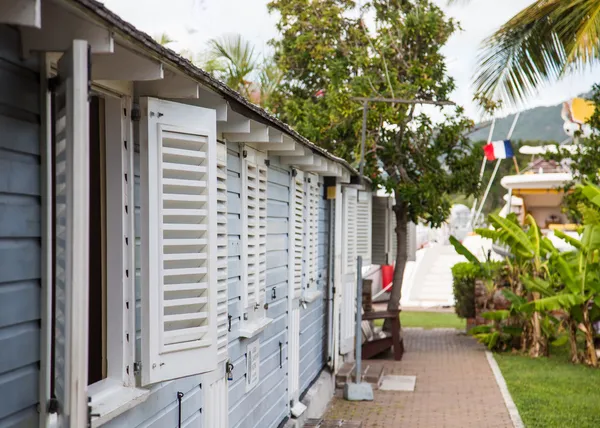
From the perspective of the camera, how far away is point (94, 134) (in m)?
6.02

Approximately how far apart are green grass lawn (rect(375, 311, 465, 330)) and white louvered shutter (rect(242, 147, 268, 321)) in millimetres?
15297

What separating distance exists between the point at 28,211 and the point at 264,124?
391 cm

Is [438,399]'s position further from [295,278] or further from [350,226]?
[295,278]

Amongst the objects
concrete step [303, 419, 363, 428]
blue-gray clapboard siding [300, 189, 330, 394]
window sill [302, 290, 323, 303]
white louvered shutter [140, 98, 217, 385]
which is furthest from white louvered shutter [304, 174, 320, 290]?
white louvered shutter [140, 98, 217, 385]

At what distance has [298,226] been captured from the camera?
1147 cm

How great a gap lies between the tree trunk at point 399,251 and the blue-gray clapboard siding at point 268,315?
30.6 ft

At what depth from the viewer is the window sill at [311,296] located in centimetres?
1202

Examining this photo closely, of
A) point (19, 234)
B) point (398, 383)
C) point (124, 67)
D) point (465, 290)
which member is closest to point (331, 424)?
point (398, 383)

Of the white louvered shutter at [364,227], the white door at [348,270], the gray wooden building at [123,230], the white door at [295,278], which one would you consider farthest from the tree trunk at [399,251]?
the gray wooden building at [123,230]

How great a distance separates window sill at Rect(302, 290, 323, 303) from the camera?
12.0m

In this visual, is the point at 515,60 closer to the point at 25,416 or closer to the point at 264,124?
the point at 264,124

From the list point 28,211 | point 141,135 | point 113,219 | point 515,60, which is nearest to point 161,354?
point 113,219

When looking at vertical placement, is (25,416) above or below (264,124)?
below

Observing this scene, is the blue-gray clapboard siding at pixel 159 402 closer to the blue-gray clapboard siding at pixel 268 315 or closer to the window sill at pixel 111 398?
the window sill at pixel 111 398
